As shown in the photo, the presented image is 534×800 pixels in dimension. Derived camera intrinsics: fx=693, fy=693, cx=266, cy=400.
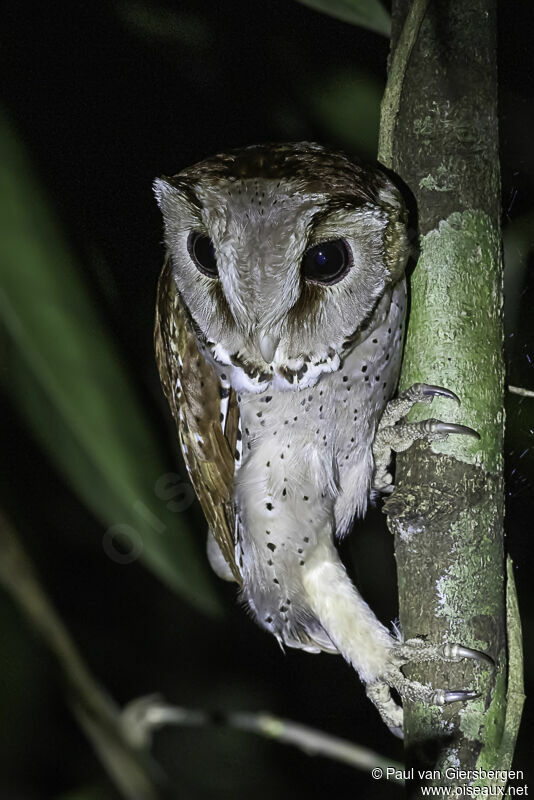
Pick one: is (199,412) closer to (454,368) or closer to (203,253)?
(203,253)

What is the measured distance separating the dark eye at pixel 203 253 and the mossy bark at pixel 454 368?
0.21 metres

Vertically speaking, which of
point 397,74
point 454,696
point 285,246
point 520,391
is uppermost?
point 397,74

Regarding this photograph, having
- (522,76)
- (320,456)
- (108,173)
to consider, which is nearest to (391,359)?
(320,456)

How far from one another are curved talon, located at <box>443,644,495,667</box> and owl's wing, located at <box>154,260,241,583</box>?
381 mm

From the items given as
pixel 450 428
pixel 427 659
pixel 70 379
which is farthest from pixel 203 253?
pixel 427 659

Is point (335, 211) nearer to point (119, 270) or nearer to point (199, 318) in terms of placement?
point (199, 318)

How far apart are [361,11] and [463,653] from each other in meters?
0.72

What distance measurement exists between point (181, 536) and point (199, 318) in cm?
35

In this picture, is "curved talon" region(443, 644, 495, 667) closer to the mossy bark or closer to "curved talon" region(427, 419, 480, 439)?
the mossy bark

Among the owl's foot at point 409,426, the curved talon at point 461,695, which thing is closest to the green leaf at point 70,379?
the owl's foot at point 409,426

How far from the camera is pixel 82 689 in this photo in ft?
0.81

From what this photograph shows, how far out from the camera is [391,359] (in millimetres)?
766

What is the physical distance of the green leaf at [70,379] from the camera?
69cm

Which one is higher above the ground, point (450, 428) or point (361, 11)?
point (361, 11)
